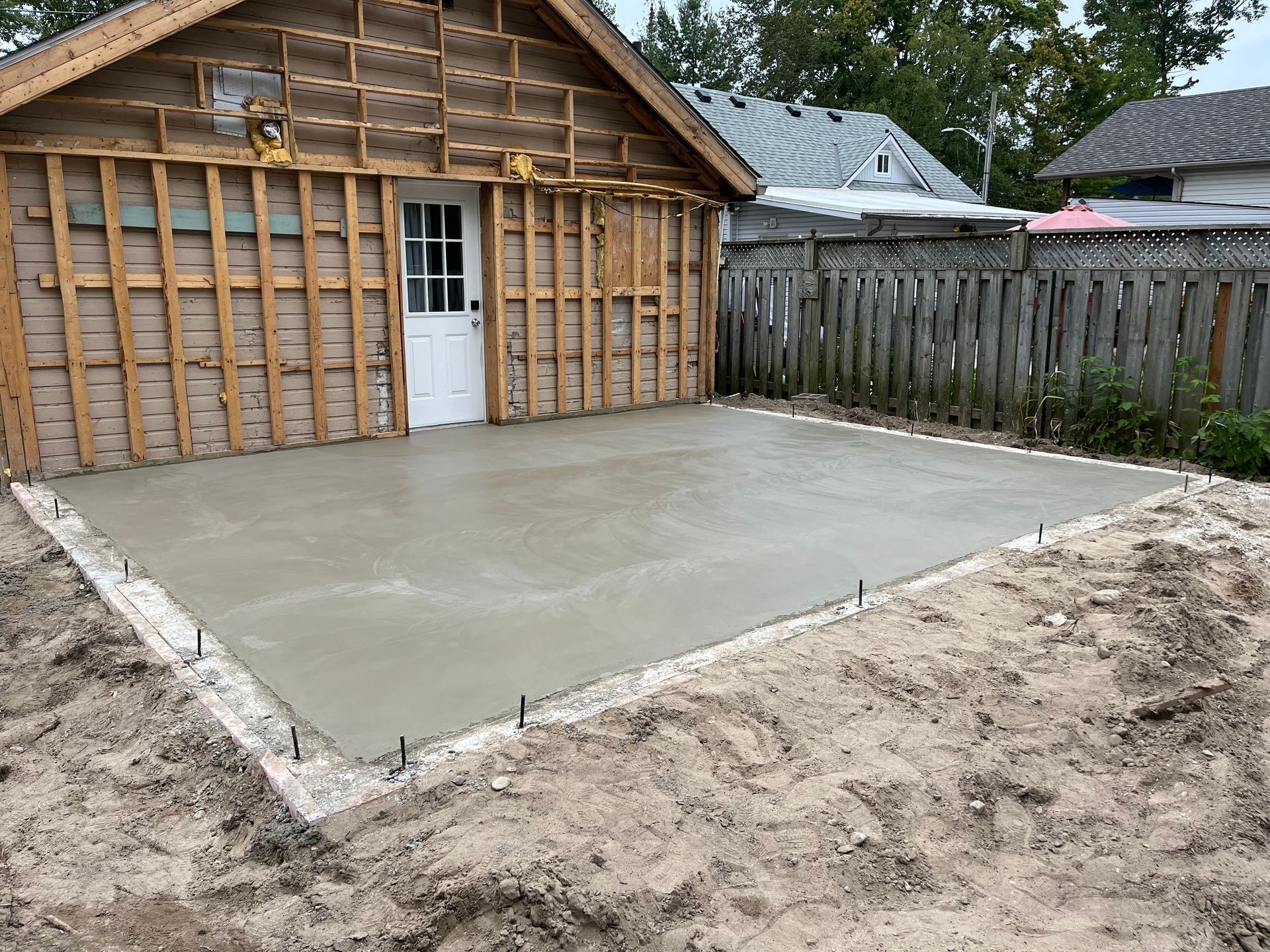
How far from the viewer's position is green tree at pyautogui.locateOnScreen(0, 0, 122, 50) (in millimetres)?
22516

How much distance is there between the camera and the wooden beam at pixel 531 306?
860 centimetres

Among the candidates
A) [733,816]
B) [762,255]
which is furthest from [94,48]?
[762,255]

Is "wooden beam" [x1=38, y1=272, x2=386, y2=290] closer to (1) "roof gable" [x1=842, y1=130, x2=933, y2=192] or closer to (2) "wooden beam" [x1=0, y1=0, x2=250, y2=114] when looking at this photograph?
(2) "wooden beam" [x1=0, y1=0, x2=250, y2=114]

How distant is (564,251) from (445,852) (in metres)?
7.33

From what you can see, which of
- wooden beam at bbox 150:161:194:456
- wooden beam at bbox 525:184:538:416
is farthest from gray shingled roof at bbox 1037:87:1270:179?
wooden beam at bbox 150:161:194:456

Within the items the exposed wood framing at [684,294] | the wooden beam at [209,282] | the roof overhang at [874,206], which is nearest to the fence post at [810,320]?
the exposed wood framing at [684,294]

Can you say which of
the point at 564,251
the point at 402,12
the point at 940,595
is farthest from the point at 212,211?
the point at 940,595

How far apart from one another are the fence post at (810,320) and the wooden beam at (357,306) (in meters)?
4.61

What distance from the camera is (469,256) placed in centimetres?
858

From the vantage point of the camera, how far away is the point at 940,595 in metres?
4.25

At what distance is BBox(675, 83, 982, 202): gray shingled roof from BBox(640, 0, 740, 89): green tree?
45.7ft

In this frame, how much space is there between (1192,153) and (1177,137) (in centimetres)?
121

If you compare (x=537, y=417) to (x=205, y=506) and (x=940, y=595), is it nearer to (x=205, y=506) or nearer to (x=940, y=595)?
(x=205, y=506)

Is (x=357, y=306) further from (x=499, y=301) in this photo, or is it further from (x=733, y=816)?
(x=733, y=816)
